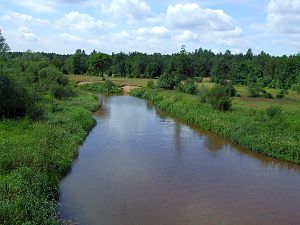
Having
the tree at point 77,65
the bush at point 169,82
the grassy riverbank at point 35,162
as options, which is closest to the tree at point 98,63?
the tree at point 77,65

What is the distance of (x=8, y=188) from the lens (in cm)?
1554

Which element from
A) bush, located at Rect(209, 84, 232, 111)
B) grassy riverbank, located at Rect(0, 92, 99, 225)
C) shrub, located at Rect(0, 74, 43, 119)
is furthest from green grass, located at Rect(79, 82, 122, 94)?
shrub, located at Rect(0, 74, 43, 119)

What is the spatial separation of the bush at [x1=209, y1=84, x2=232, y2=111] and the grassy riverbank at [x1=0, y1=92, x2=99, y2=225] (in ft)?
51.4

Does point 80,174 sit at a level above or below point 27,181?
below

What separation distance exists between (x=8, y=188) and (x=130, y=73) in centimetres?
9708

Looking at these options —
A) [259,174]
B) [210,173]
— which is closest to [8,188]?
[210,173]

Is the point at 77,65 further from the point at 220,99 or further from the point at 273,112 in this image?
the point at 273,112

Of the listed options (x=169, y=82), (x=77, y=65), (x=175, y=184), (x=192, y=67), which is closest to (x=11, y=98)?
(x=175, y=184)

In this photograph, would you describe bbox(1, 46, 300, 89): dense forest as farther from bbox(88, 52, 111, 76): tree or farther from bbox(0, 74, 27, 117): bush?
bbox(0, 74, 27, 117): bush

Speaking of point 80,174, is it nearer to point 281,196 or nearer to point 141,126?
point 281,196

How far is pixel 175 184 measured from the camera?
2211 centimetres

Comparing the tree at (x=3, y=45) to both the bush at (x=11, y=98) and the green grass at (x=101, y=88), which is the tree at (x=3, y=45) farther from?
the green grass at (x=101, y=88)

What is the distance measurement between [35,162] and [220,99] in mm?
27706

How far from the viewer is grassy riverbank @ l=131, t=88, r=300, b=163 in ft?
92.9
